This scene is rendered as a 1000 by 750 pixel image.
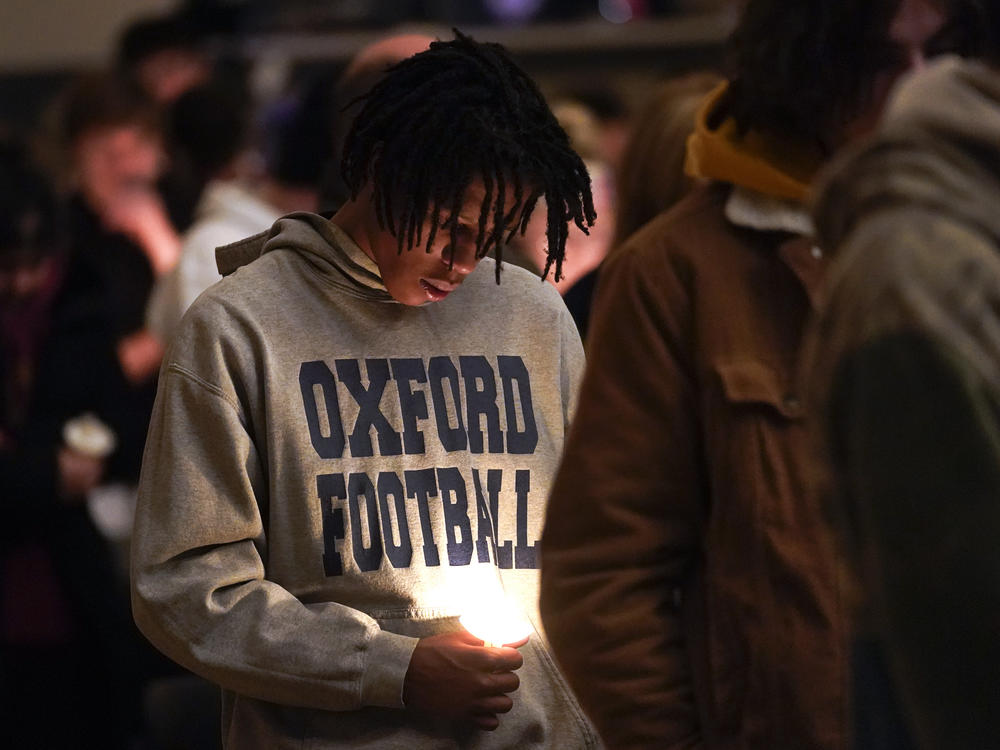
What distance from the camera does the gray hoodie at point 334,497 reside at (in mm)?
1996

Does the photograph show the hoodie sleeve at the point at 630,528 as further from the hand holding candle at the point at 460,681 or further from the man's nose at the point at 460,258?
the man's nose at the point at 460,258

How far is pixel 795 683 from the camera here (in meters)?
1.66

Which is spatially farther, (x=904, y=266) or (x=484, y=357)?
(x=484, y=357)

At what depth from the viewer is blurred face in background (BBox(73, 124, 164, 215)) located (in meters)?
4.71

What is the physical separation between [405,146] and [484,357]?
1.01ft

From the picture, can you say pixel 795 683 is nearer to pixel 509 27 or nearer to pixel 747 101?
pixel 747 101

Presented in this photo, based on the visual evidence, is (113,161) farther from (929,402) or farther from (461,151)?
(929,402)

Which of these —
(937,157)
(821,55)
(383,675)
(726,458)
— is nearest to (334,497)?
(383,675)

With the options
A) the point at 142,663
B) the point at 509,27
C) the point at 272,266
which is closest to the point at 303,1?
the point at 509,27

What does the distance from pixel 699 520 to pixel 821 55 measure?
0.52 m

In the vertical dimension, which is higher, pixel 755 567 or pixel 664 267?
pixel 664 267

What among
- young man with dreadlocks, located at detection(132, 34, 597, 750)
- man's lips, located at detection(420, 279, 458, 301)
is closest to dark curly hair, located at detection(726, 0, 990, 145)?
young man with dreadlocks, located at detection(132, 34, 597, 750)

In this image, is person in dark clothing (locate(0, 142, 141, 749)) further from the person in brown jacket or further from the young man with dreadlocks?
the person in brown jacket

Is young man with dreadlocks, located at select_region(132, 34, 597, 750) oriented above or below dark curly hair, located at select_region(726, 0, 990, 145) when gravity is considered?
below
